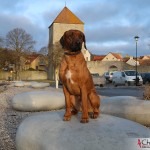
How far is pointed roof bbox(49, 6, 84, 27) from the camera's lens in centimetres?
9675

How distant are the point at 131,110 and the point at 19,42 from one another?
208 feet

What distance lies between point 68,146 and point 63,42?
4.73 ft

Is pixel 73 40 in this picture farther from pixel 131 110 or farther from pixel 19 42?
pixel 19 42

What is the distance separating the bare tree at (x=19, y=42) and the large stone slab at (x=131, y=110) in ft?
205

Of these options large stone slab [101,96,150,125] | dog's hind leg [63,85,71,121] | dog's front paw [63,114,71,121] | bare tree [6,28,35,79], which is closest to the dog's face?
dog's hind leg [63,85,71,121]

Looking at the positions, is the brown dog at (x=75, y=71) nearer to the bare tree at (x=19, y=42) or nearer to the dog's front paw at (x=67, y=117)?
the dog's front paw at (x=67, y=117)

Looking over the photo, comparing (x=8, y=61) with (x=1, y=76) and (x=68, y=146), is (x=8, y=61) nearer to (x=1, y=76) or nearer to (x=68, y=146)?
(x=1, y=76)

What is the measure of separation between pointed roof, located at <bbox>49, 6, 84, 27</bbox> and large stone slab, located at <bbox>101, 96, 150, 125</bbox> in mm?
88742

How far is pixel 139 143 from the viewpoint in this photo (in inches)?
162

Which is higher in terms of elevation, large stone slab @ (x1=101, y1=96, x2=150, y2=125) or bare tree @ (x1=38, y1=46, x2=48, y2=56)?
bare tree @ (x1=38, y1=46, x2=48, y2=56)

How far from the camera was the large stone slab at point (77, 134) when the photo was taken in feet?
13.7
